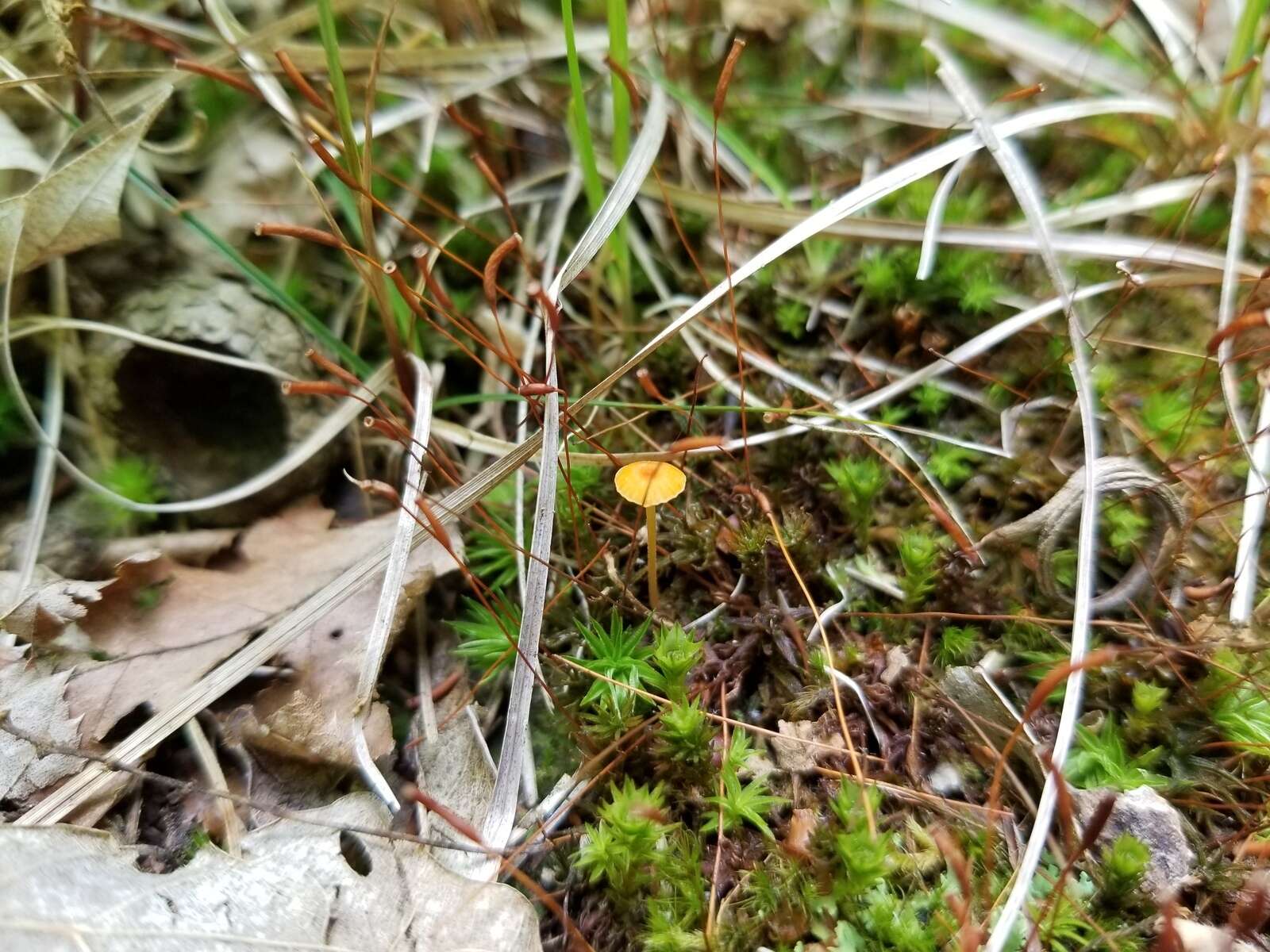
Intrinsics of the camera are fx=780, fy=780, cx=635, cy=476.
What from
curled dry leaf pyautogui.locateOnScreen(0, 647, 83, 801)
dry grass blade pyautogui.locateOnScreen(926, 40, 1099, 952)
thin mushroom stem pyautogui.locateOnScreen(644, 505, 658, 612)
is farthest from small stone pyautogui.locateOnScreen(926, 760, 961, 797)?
curled dry leaf pyautogui.locateOnScreen(0, 647, 83, 801)

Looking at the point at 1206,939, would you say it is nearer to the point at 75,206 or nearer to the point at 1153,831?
the point at 1153,831

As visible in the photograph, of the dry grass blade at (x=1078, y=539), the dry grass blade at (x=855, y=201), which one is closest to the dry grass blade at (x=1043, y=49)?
the dry grass blade at (x=855, y=201)

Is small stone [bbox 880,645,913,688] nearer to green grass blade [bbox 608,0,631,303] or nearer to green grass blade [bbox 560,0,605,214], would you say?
green grass blade [bbox 608,0,631,303]

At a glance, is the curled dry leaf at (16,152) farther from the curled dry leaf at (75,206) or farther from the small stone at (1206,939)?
the small stone at (1206,939)

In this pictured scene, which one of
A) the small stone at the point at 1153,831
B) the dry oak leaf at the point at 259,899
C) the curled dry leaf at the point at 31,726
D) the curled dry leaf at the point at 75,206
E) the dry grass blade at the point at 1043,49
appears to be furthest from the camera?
the dry grass blade at the point at 1043,49

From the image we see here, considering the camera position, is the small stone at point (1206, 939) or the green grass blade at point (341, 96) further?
the green grass blade at point (341, 96)

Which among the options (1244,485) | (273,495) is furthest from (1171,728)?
(273,495)

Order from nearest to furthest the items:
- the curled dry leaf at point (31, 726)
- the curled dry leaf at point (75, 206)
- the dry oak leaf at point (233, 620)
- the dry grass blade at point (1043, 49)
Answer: the curled dry leaf at point (31, 726) → the dry oak leaf at point (233, 620) → the curled dry leaf at point (75, 206) → the dry grass blade at point (1043, 49)
